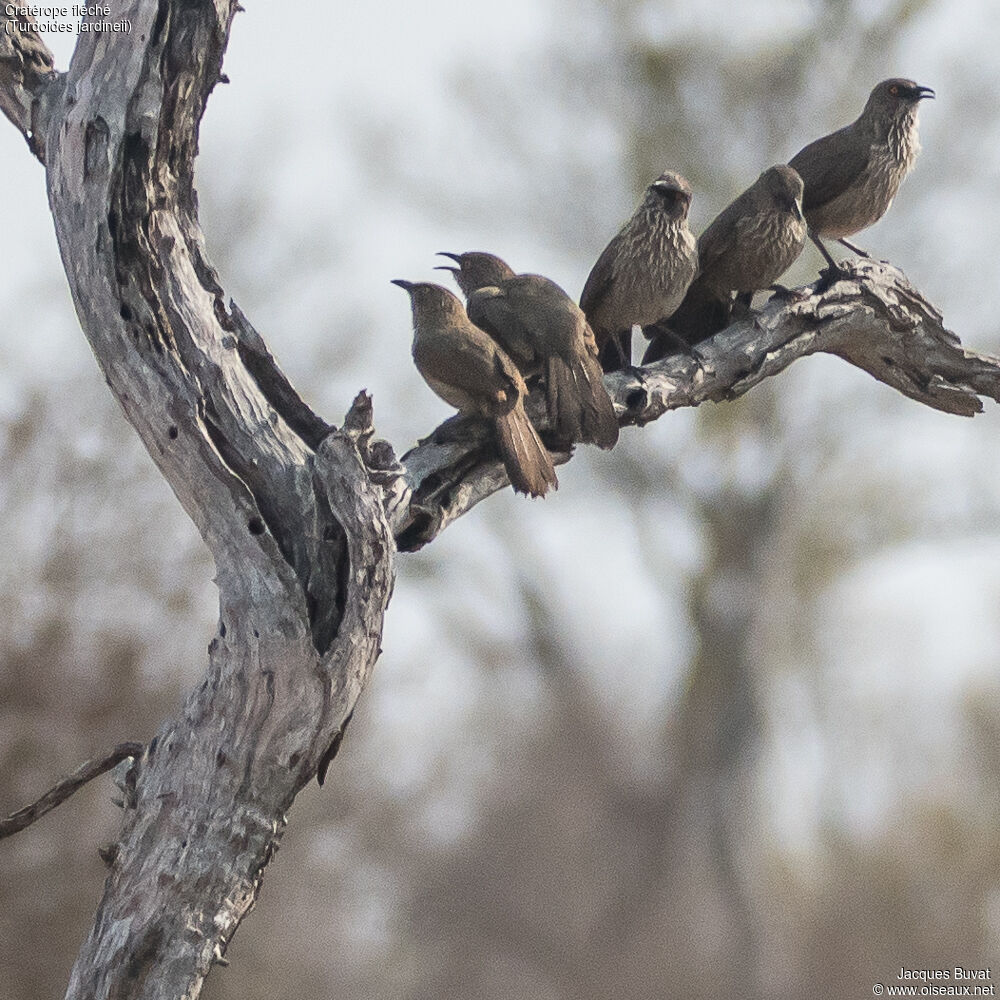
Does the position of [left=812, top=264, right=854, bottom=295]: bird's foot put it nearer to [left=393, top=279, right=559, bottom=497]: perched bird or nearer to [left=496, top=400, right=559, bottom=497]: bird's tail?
[left=393, top=279, right=559, bottom=497]: perched bird

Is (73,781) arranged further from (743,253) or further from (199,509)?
(743,253)

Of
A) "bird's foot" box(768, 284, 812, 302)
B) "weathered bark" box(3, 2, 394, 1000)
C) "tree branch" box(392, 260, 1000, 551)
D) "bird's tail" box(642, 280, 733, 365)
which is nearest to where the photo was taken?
"weathered bark" box(3, 2, 394, 1000)

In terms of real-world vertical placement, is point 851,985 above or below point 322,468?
above

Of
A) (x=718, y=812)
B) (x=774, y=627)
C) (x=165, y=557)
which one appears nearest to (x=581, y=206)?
(x=774, y=627)

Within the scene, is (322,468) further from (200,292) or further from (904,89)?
(904,89)

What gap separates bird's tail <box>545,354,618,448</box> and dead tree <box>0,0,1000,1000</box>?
2.59 feet

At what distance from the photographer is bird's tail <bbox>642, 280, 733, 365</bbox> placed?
16.9ft

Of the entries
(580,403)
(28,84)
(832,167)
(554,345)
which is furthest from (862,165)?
(28,84)

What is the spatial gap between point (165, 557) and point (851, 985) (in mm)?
10701

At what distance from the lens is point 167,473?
3371mm

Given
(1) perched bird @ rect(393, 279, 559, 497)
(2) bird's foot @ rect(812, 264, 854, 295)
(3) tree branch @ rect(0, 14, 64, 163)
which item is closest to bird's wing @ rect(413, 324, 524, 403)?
(1) perched bird @ rect(393, 279, 559, 497)

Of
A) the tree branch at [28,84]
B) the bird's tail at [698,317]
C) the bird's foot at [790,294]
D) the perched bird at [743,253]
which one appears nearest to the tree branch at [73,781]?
the tree branch at [28,84]

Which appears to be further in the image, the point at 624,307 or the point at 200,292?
the point at 624,307

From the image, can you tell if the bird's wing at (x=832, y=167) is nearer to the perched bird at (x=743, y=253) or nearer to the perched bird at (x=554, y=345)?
the perched bird at (x=743, y=253)
